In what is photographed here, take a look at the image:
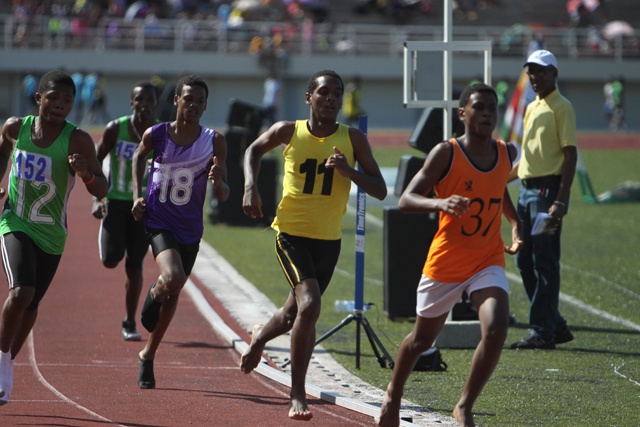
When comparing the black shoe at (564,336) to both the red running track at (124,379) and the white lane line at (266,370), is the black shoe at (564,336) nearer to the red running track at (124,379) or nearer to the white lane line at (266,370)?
the white lane line at (266,370)

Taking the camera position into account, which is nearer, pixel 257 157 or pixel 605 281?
pixel 257 157

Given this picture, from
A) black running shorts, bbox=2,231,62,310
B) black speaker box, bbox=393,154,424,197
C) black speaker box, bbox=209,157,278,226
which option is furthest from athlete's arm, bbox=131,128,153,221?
black speaker box, bbox=209,157,278,226

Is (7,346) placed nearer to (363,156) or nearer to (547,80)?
(363,156)

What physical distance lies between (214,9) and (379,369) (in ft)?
140

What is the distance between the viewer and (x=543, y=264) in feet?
30.7

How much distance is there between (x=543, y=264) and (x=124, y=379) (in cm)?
364

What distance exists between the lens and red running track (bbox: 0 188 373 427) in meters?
6.82

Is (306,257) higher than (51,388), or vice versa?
(306,257)

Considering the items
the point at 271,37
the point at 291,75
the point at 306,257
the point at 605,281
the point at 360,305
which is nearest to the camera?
the point at 306,257

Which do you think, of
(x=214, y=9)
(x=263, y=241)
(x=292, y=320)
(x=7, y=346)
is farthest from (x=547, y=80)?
(x=214, y=9)

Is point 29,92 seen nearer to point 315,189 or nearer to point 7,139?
point 7,139

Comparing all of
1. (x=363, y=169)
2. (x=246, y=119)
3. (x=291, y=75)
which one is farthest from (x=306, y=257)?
(x=291, y=75)

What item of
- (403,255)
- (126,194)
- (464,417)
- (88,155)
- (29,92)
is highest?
(29,92)

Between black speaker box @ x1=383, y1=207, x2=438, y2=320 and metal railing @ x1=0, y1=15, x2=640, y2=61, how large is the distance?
34695 mm
